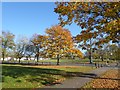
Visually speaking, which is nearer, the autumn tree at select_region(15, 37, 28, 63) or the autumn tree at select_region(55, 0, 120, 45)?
the autumn tree at select_region(55, 0, 120, 45)

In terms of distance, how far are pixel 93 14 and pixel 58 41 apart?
3371 cm

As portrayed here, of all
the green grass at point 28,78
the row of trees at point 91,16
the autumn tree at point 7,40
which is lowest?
the green grass at point 28,78

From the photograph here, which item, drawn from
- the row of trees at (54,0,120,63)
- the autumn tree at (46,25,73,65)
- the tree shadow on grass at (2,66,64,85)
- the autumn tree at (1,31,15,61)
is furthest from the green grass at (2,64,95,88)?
the autumn tree at (1,31,15,61)

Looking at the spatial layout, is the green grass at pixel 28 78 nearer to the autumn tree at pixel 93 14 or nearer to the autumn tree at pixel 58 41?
the autumn tree at pixel 93 14

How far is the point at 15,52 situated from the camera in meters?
86.2

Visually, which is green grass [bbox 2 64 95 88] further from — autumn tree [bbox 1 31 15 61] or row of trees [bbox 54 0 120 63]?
autumn tree [bbox 1 31 15 61]

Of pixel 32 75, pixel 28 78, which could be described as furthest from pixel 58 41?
pixel 28 78

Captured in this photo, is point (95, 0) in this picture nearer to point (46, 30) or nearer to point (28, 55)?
point (46, 30)

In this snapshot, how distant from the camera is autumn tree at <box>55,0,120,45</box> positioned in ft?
44.6

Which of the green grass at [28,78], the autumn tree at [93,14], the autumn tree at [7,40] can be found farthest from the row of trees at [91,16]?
the autumn tree at [7,40]

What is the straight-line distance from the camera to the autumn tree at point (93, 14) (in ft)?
44.6

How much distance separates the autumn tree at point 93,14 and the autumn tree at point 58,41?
1280 inches

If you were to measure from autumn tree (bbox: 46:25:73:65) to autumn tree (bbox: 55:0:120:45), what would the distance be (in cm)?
3252

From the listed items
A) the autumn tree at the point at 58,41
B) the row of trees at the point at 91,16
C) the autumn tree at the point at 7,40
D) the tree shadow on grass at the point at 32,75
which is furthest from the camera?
the autumn tree at the point at 7,40
